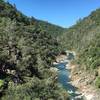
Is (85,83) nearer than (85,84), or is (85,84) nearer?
(85,84)

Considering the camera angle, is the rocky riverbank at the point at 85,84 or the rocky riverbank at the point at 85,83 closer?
the rocky riverbank at the point at 85,84

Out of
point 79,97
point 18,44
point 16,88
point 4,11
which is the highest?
point 4,11

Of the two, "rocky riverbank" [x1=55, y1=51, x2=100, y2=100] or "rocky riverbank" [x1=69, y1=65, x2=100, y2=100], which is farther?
"rocky riverbank" [x1=55, y1=51, x2=100, y2=100]

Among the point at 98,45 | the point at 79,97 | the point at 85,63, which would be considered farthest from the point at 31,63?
the point at 98,45

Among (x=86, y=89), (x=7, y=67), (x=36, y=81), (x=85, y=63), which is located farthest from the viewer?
(x=85, y=63)

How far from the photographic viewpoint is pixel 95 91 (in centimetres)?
Answer: 9112

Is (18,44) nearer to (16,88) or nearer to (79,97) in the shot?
(79,97)

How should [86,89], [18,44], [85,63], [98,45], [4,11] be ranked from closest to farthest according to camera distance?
1. [18,44]
2. [86,89]
3. [85,63]
4. [98,45]
5. [4,11]

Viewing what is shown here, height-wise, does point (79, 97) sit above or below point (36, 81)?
below

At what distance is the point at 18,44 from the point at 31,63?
8.92 metres

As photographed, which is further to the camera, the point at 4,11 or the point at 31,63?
the point at 4,11

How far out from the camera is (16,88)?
57.2 meters

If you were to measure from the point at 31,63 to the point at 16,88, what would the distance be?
89.2 feet

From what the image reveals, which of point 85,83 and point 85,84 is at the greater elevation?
point 85,83
